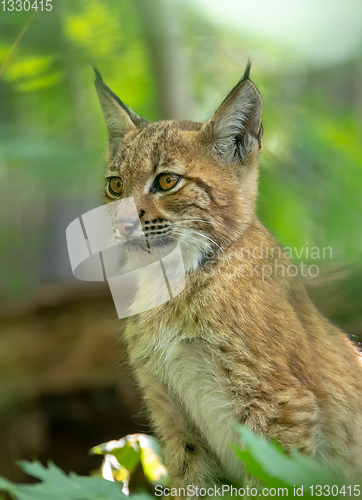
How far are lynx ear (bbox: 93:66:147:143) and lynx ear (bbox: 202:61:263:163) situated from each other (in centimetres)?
78

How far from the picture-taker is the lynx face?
3.77 metres

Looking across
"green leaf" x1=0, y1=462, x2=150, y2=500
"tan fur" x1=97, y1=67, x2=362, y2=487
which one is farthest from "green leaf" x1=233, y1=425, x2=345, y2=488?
"tan fur" x1=97, y1=67, x2=362, y2=487

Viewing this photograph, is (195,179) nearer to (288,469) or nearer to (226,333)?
(226,333)

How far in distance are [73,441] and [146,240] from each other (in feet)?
17.6

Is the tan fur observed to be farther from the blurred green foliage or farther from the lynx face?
the blurred green foliage

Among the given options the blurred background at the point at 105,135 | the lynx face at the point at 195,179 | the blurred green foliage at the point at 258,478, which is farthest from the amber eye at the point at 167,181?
the blurred background at the point at 105,135

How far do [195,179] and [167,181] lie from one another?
0.65ft

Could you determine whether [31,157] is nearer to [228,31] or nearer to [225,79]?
[228,31]

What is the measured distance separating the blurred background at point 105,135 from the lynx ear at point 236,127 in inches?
63.9

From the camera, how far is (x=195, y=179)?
12.7 ft

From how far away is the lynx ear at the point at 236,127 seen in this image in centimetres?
388

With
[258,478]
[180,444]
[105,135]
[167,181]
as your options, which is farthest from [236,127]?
[105,135]

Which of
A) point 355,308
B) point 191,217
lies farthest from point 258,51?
point 191,217

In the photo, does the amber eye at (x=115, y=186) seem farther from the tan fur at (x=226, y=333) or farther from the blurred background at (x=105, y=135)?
the blurred background at (x=105, y=135)
